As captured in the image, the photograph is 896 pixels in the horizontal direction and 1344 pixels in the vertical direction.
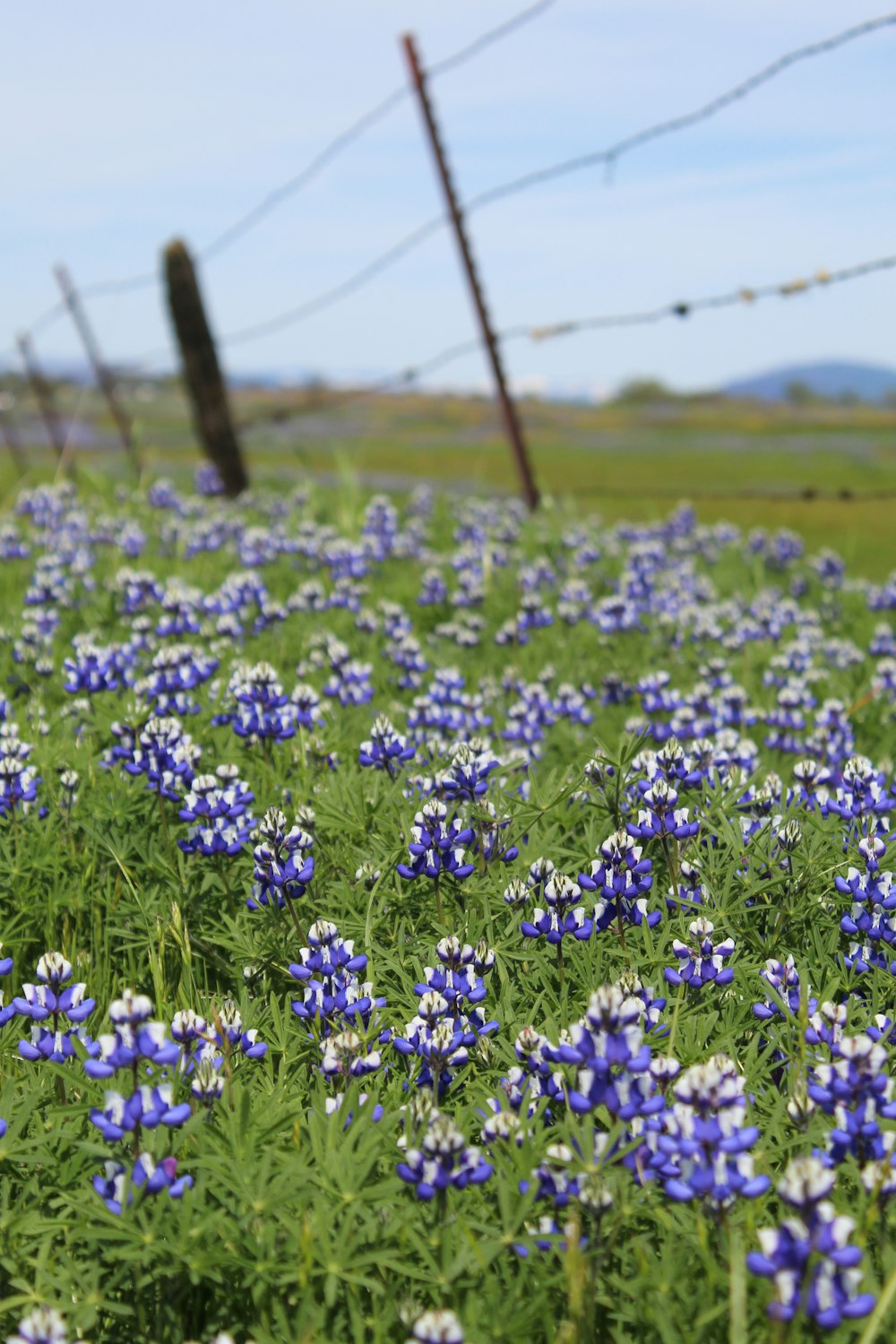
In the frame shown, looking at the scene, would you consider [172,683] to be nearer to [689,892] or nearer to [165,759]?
[165,759]

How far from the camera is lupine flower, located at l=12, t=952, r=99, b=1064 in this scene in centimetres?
A: 272

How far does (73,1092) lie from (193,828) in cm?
111

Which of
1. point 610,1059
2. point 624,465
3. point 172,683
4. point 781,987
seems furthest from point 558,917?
point 624,465

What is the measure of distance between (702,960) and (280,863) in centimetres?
122

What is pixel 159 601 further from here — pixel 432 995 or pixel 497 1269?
pixel 497 1269

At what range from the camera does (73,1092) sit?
9.41 feet

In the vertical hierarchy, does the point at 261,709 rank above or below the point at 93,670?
below

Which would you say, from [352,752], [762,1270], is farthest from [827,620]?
[762,1270]

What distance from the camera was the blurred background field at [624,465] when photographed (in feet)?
41.6

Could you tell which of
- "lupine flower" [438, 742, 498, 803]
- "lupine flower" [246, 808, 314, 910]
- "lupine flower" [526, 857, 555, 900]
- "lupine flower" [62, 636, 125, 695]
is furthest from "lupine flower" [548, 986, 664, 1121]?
"lupine flower" [62, 636, 125, 695]

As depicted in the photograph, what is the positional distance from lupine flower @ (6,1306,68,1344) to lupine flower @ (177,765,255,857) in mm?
1624

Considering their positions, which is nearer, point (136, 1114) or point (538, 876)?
point (136, 1114)

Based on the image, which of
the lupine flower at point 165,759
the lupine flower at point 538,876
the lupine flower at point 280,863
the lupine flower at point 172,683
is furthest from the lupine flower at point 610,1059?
the lupine flower at point 172,683

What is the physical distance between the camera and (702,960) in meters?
2.93
